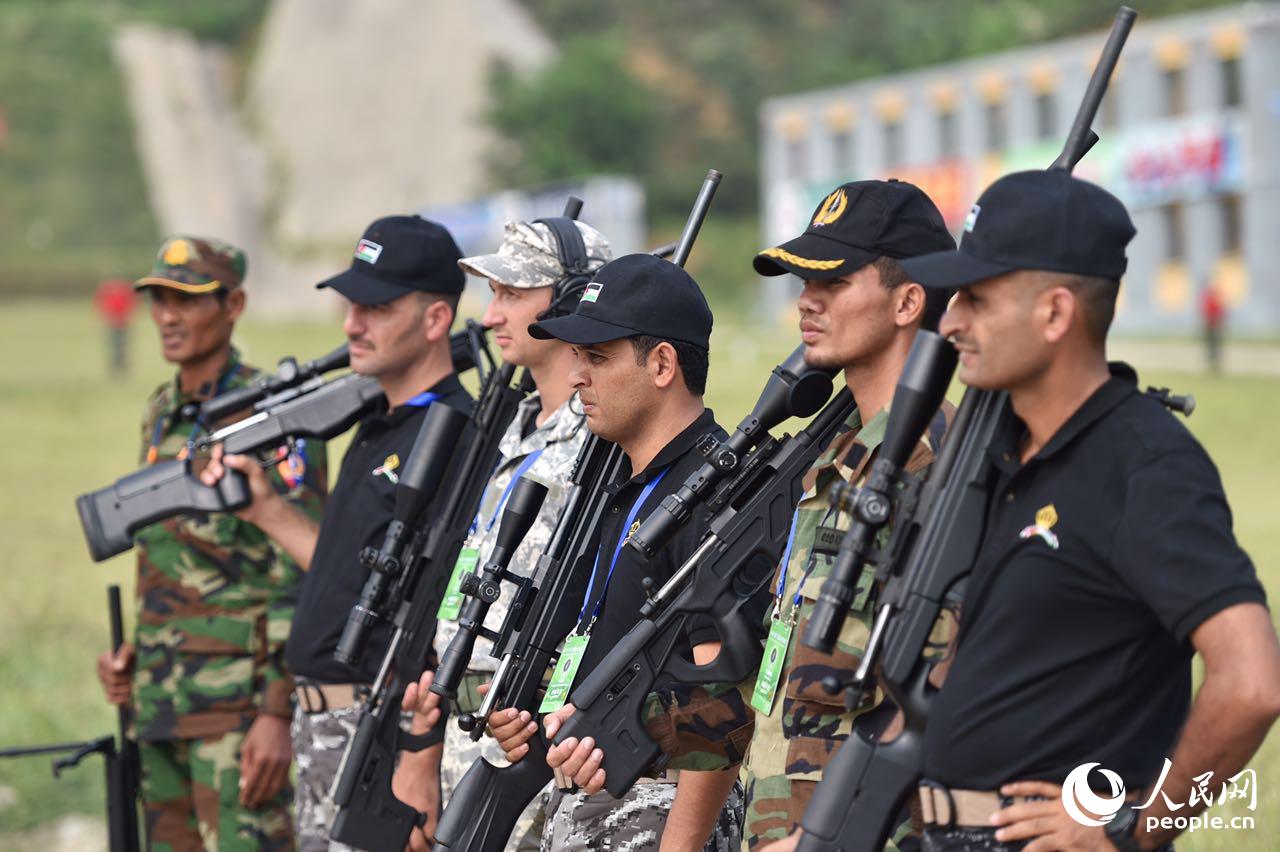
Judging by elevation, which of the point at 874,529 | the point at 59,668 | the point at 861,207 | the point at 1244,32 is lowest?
the point at 59,668

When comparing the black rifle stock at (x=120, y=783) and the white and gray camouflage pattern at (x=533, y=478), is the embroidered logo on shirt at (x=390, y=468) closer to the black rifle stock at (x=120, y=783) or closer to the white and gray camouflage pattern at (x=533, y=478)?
the white and gray camouflage pattern at (x=533, y=478)

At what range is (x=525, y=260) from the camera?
502 centimetres

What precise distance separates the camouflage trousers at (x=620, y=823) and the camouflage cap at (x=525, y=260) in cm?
152

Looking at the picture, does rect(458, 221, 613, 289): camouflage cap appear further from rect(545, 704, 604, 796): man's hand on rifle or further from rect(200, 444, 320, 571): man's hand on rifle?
rect(545, 704, 604, 796): man's hand on rifle

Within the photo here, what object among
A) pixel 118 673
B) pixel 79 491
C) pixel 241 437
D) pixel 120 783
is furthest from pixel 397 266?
pixel 79 491

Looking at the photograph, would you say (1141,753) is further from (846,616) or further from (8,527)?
(8,527)

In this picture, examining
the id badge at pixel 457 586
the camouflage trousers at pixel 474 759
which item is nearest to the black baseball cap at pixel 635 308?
the id badge at pixel 457 586

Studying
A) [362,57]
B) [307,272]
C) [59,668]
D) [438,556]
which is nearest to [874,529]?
[438,556]

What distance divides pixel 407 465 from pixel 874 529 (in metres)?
2.37

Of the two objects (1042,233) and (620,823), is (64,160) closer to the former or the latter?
(620,823)

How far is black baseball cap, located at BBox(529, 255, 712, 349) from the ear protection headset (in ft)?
2.01

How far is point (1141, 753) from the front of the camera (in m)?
2.86

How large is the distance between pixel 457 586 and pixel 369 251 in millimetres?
1257

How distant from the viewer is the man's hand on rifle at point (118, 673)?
645cm
